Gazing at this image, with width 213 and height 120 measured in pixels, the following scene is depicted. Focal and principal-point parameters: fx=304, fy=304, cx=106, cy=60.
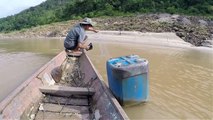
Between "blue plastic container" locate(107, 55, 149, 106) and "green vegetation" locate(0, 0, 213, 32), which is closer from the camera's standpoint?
"blue plastic container" locate(107, 55, 149, 106)

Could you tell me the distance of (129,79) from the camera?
221 inches

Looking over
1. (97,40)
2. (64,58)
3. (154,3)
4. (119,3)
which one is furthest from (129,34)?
(64,58)

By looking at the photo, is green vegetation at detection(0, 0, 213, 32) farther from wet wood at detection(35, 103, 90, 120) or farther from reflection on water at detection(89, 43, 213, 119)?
wet wood at detection(35, 103, 90, 120)

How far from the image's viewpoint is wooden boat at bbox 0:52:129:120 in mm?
4607

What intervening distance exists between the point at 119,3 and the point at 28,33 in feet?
30.2

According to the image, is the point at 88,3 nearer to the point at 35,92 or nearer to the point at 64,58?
the point at 64,58

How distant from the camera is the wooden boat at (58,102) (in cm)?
461

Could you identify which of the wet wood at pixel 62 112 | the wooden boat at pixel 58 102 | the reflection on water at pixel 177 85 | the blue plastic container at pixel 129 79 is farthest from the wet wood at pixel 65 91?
the reflection on water at pixel 177 85

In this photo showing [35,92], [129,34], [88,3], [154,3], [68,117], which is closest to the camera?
[68,117]

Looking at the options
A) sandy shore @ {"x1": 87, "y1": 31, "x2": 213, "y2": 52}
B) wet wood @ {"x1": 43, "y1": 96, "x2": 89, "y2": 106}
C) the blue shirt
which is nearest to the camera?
wet wood @ {"x1": 43, "y1": 96, "x2": 89, "y2": 106}

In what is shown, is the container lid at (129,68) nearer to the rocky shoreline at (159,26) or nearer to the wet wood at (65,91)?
the wet wood at (65,91)

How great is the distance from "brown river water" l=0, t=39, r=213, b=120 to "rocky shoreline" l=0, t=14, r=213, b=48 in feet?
8.30

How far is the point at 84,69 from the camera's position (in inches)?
311

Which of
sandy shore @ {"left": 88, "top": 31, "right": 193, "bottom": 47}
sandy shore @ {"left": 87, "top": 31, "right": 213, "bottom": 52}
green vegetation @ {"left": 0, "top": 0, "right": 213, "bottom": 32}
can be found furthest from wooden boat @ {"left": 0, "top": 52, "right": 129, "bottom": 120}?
green vegetation @ {"left": 0, "top": 0, "right": 213, "bottom": 32}
